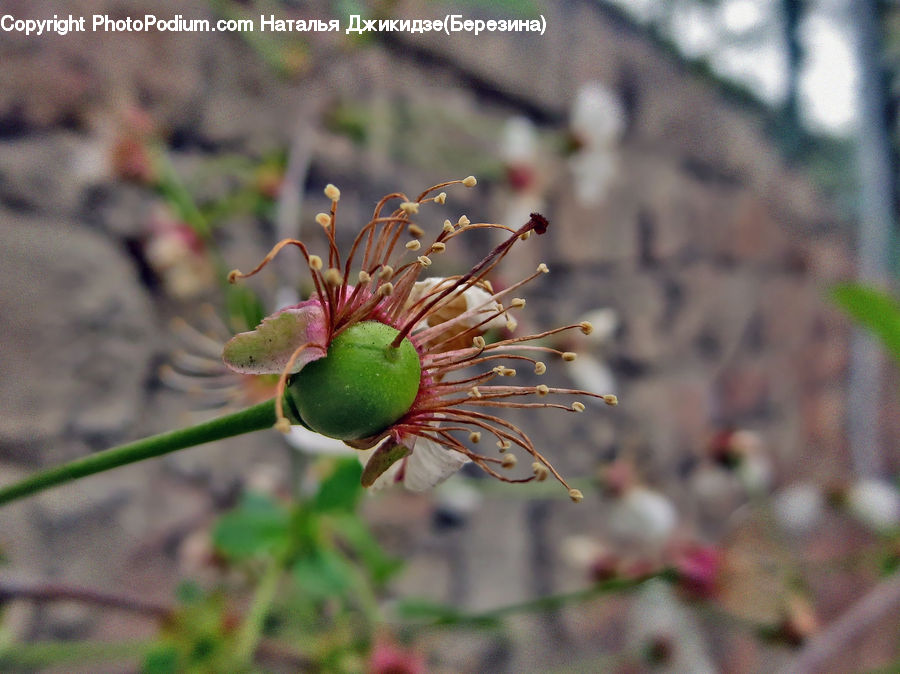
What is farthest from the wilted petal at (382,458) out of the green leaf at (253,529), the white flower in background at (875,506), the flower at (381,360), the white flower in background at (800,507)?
the white flower in background at (800,507)

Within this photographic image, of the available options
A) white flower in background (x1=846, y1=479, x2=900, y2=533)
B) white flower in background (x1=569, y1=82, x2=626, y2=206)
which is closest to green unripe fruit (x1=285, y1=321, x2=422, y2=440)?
white flower in background (x1=569, y1=82, x2=626, y2=206)

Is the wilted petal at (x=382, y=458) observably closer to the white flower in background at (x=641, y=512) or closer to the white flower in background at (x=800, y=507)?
the white flower in background at (x=641, y=512)

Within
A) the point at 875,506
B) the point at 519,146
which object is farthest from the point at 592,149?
the point at 875,506

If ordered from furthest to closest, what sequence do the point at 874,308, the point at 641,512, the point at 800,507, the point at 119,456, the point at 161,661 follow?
the point at 800,507 → the point at 641,512 → the point at 874,308 → the point at 161,661 → the point at 119,456

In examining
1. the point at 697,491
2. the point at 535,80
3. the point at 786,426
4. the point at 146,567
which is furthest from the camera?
the point at 786,426

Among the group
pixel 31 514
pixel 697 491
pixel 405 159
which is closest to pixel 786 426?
pixel 697 491

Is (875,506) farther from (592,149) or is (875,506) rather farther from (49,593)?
(49,593)

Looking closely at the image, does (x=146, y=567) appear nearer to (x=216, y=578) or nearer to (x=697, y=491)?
(x=216, y=578)
